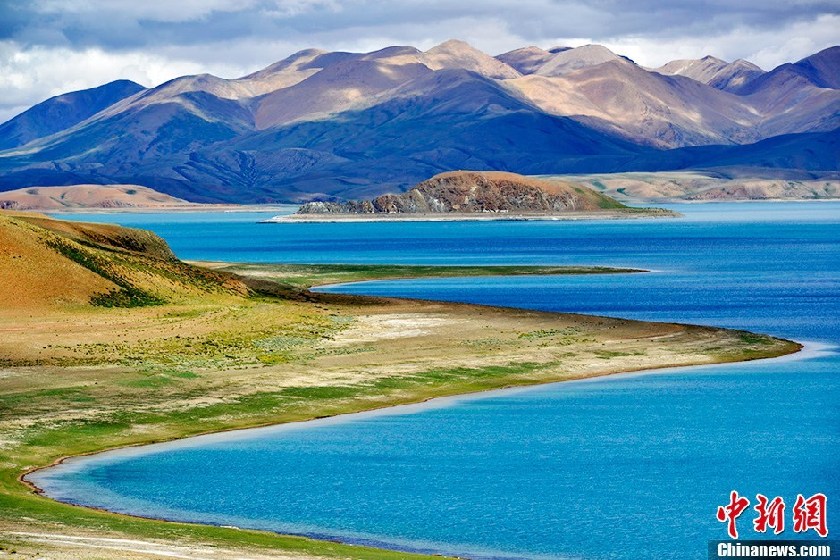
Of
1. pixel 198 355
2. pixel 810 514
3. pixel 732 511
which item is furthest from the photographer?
pixel 198 355

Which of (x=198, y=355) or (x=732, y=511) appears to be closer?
(x=732, y=511)

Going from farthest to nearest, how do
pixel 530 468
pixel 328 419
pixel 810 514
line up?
pixel 328 419 → pixel 530 468 → pixel 810 514

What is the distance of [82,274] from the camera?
88.3 metres

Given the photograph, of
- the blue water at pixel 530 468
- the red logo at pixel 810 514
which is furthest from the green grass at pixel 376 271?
the red logo at pixel 810 514

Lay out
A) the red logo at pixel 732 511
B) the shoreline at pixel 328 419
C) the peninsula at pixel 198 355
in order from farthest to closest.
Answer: the shoreline at pixel 328 419 < the red logo at pixel 732 511 < the peninsula at pixel 198 355

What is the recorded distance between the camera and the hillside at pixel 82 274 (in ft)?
279

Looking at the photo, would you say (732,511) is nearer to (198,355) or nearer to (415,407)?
(415,407)

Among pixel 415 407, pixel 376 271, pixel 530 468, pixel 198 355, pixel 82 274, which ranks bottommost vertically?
pixel 530 468

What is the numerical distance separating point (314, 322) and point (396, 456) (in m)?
35.7

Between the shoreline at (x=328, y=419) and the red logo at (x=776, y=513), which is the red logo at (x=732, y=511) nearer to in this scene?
the red logo at (x=776, y=513)

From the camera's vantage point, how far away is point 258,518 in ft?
129

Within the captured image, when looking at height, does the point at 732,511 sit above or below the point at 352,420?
below

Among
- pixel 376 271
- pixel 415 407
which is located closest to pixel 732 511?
pixel 415 407

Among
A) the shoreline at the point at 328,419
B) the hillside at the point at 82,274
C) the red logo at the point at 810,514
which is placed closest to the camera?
the red logo at the point at 810,514
